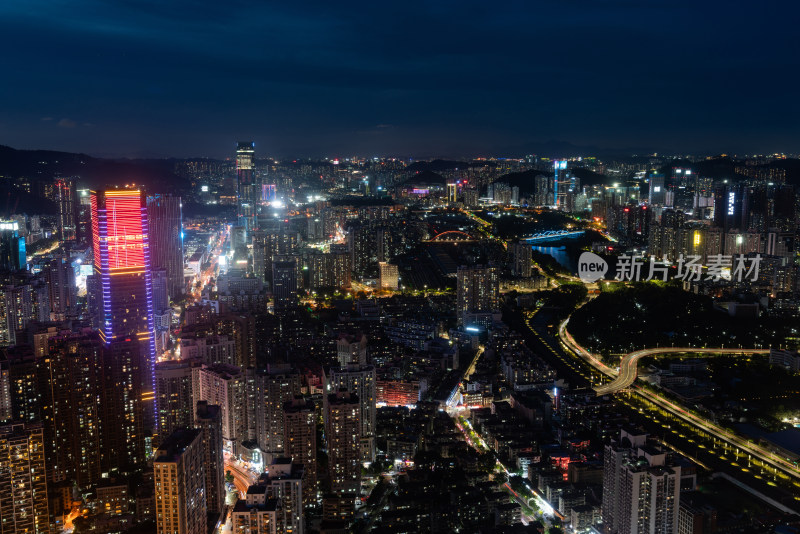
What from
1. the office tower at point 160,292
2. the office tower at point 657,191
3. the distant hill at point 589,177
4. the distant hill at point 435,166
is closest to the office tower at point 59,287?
the office tower at point 160,292

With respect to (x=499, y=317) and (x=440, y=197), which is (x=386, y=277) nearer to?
(x=499, y=317)

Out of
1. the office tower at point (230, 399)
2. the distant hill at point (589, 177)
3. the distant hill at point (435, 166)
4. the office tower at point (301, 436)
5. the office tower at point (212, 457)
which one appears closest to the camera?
the office tower at point (212, 457)

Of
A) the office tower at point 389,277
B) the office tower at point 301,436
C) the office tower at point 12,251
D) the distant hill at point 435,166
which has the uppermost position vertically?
the distant hill at point 435,166

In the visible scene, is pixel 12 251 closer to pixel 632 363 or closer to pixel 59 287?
pixel 59 287

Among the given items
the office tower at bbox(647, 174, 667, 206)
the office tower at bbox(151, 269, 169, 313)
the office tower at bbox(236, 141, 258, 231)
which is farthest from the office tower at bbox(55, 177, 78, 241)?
the office tower at bbox(647, 174, 667, 206)

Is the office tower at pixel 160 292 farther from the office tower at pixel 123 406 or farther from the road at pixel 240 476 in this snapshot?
the road at pixel 240 476

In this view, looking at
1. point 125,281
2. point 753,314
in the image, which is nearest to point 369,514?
point 125,281
